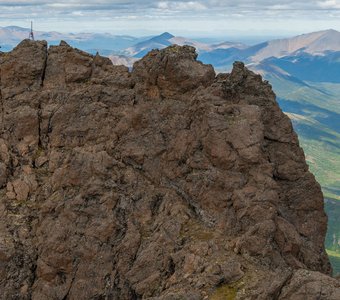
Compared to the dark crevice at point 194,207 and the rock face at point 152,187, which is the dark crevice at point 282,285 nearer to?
the rock face at point 152,187

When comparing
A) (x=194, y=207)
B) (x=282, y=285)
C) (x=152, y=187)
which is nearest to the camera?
(x=282, y=285)

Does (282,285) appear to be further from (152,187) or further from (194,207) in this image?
(152,187)

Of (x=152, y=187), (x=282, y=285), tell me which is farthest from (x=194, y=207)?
(x=282, y=285)

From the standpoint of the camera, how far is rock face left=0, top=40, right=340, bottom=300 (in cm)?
5162

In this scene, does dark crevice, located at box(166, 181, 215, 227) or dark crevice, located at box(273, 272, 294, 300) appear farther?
dark crevice, located at box(166, 181, 215, 227)

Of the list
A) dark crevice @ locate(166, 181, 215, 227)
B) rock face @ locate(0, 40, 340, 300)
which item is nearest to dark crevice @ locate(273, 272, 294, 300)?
rock face @ locate(0, 40, 340, 300)

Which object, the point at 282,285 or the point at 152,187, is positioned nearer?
the point at 282,285

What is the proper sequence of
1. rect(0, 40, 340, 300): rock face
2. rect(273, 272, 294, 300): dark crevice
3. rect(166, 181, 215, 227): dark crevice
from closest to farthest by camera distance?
rect(273, 272, 294, 300): dark crevice
rect(0, 40, 340, 300): rock face
rect(166, 181, 215, 227): dark crevice

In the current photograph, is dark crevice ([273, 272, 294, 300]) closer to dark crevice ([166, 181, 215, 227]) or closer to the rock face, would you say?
the rock face

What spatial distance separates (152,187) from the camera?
61.2 m

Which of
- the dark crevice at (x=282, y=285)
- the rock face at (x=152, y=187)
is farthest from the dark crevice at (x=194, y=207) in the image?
the dark crevice at (x=282, y=285)

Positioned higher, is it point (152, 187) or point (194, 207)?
point (152, 187)

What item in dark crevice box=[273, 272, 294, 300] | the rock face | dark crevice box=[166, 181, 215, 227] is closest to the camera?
dark crevice box=[273, 272, 294, 300]

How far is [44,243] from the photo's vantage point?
184ft
